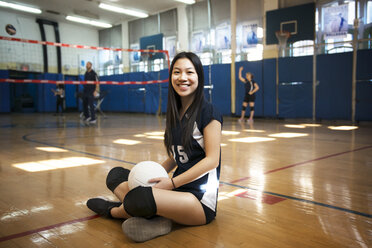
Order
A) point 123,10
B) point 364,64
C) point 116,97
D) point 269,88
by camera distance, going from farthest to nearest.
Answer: point 116,97
point 123,10
point 269,88
point 364,64

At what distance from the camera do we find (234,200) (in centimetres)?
205

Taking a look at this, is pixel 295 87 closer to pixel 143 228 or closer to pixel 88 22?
pixel 143 228

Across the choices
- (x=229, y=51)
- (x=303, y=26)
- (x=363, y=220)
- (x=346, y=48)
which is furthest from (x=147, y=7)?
(x=363, y=220)

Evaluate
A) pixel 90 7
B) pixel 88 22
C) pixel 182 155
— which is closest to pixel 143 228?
pixel 182 155

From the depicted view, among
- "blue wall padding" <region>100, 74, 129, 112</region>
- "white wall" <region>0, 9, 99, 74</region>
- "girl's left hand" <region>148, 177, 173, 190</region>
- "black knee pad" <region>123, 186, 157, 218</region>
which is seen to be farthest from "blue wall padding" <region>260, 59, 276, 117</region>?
"white wall" <region>0, 9, 99, 74</region>

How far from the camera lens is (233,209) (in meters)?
1.88

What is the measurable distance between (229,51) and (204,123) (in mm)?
10505

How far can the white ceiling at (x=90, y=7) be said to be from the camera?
12656 millimetres

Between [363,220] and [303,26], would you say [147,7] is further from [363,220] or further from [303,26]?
[363,220]

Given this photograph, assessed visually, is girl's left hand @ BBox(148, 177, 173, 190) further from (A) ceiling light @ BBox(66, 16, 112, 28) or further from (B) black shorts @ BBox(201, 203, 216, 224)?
(A) ceiling light @ BBox(66, 16, 112, 28)

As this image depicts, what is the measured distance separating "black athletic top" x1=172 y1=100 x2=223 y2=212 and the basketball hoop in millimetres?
9030

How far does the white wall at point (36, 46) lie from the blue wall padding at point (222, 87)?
795cm

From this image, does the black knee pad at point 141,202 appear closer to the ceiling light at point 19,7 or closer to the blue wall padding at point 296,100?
the blue wall padding at point 296,100

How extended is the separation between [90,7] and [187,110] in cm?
1350
